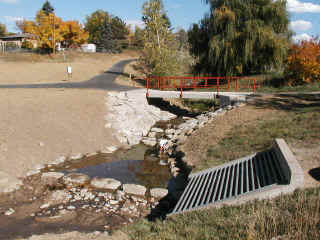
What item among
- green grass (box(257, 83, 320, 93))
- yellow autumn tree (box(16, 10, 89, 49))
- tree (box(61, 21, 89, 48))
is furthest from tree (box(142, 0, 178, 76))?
tree (box(61, 21, 89, 48))

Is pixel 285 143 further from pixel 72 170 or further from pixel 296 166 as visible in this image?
pixel 72 170

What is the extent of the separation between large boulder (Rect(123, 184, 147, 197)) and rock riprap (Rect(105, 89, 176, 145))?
5.13m

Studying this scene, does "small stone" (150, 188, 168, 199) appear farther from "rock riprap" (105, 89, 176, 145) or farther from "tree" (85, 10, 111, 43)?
"tree" (85, 10, 111, 43)

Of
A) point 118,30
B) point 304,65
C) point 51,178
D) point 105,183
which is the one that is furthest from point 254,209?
point 118,30

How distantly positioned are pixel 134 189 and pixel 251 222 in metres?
4.73

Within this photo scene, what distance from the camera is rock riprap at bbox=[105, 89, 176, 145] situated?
15.3m

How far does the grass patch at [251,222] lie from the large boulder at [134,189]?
2322 millimetres

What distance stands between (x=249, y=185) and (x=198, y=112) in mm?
14018

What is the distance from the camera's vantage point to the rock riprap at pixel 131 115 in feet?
50.3

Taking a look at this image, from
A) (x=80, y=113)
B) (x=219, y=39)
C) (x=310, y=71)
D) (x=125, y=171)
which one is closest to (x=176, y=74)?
(x=219, y=39)

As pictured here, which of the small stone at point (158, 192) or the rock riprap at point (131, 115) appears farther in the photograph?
the rock riprap at point (131, 115)

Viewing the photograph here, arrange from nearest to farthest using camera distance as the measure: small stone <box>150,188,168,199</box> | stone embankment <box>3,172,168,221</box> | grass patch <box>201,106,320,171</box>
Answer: stone embankment <box>3,172,168,221</box>, small stone <box>150,188,168,199</box>, grass patch <box>201,106,320,171</box>

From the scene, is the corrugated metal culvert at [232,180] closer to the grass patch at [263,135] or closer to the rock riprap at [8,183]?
the grass patch at [263,135]

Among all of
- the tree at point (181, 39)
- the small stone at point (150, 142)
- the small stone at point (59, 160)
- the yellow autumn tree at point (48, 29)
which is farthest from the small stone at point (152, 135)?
the tree at point (181, 39)
